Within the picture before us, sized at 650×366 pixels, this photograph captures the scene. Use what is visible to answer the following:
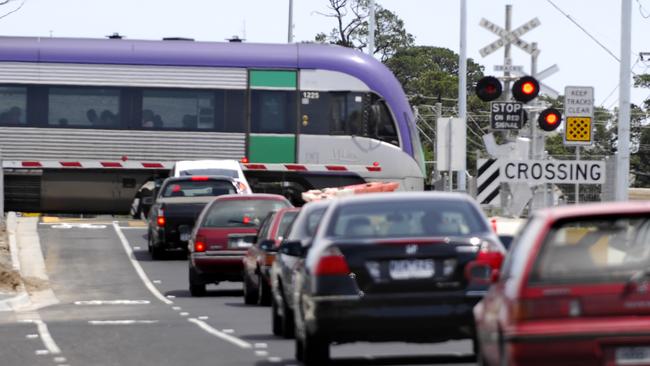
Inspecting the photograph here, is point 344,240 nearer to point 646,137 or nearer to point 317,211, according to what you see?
point 317,211

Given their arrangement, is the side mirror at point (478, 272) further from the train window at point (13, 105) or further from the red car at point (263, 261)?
the train window at point (13, 105)

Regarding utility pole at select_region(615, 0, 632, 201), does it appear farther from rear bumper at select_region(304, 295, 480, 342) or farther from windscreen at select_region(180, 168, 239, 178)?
rear bumper at select_region(304, 295, 480, 342)

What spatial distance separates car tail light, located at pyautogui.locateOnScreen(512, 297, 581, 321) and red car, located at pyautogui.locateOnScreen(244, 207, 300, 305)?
473 inches

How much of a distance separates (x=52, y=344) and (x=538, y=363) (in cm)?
930

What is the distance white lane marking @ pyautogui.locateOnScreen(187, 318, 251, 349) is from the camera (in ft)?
58.2

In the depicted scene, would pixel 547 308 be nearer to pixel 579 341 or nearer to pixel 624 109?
pixel 579 341

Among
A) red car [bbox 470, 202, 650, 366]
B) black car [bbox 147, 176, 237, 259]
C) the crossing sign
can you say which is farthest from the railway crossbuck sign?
red car [bbox 470, 202, 650, 366]

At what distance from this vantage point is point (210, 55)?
41.8m

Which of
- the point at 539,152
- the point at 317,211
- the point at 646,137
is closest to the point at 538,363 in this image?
the point at 317,211

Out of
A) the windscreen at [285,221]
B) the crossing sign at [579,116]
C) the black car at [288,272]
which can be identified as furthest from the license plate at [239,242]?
the black car at [288,272]

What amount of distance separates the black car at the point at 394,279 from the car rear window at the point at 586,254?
3.49m

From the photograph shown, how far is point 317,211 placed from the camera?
58.1 feet

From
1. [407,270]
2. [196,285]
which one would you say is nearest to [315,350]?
[407,270]

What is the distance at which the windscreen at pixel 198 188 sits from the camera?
3412 cm
